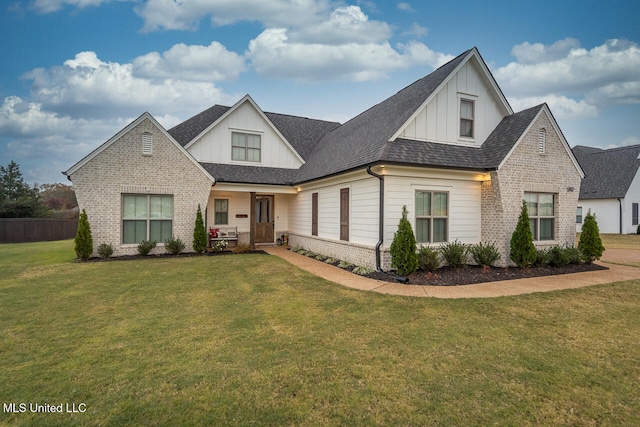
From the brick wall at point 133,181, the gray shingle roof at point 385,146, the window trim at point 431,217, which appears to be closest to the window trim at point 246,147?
the gray shingle roof at point 385,146

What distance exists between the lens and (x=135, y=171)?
41.8ft

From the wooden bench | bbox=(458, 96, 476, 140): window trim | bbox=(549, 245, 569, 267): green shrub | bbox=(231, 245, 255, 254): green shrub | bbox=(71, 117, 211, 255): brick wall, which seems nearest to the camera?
bbox=(549, 245, 569, 267): green shrub

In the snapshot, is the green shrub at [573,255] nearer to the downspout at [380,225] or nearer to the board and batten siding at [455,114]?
the board and batten siding at [455,114]

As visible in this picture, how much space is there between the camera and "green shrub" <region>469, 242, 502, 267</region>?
10172 mm

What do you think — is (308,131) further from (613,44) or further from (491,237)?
(613,44)

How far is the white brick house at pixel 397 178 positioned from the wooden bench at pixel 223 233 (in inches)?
49.9

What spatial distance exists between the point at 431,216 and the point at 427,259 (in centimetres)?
161

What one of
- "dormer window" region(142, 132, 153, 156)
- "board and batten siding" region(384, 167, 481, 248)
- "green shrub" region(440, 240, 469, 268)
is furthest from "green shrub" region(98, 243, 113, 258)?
"green shrub" region(440, 240, 469, 268)

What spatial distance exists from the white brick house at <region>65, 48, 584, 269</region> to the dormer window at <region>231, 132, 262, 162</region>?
120 cm

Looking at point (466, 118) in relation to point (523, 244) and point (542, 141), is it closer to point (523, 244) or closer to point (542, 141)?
point (542, 141)

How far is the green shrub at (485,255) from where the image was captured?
33.4 ft

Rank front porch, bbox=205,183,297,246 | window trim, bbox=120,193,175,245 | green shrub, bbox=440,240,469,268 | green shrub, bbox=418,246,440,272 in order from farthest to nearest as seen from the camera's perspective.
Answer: front porch, bbox=205,183,297,246 < window trim, bbox=120,193,175,245 < green shrub, bbox=440,240,469,268 < green shrub, bbox=418,246,440,272

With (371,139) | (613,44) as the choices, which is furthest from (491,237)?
(613,44)

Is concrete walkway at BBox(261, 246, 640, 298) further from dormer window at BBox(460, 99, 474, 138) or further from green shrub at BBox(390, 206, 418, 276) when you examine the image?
dormer window at BBox(460, 99, 474, 138)
